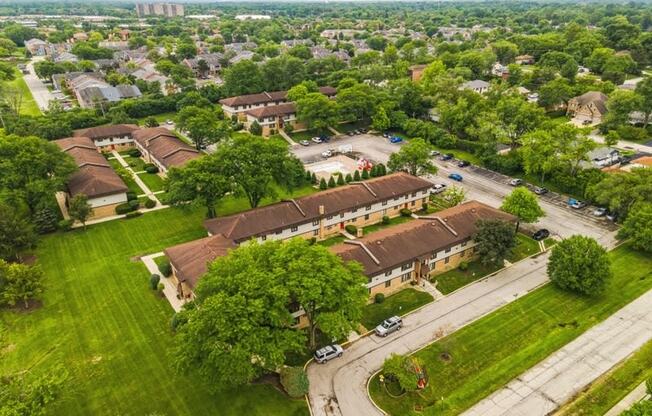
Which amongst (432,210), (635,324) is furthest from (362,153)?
(635,324)

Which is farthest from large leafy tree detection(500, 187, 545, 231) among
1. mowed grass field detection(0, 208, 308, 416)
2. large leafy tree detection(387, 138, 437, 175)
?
mowed grass field detection(0, 208, 308, 416)

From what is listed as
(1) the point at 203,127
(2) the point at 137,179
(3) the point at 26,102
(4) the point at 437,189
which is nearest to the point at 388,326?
Answer: (4) the point at 437,189

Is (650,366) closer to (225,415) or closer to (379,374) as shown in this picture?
(379,374)

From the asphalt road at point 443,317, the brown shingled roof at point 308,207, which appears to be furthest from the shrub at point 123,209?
the asphalt road at point 443,317

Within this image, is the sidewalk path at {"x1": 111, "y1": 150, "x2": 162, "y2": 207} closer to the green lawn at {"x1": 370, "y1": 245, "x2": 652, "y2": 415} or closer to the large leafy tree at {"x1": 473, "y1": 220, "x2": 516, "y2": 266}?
the large leafy tree at {"x1": 473, "y1": 220, "x2": 516, "y2": 266}

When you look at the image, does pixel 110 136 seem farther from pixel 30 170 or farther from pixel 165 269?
pixel 165 269

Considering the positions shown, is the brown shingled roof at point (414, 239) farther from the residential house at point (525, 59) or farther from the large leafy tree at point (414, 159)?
the residential house at point (525, 59)
